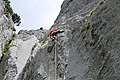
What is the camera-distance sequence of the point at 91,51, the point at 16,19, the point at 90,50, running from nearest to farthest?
1. the point at 91,51
2. the point at 90,50
3. the point at 16,19

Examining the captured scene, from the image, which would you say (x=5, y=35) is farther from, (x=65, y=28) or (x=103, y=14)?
(x=103, y=14)

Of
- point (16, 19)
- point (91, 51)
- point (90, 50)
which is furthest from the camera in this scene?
point (16, 19)

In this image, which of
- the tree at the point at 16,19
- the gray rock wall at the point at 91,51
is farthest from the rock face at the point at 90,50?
the tree at the point at 16,19

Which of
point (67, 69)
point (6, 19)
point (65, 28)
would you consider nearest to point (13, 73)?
point (65, 28)

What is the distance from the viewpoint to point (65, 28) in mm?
13430

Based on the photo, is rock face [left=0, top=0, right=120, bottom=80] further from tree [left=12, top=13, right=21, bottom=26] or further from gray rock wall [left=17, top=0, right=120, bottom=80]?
tree [left=12, top=13, right=21, bottom=26]

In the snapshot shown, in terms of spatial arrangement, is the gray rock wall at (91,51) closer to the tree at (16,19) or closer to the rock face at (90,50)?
the rock face at (90,50)

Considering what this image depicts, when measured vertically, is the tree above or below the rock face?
above

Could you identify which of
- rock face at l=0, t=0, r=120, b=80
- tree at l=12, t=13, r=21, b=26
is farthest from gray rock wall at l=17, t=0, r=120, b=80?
tree at l=12, t=13, r=21, b=26

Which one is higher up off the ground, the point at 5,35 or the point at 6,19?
the point at 6,19

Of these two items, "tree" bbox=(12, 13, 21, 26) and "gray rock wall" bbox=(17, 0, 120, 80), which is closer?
"gray rock wall" bbox=(17, 0, 120, 80)

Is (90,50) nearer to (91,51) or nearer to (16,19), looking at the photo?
(91,51)

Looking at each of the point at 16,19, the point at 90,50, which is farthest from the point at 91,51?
the point at 16,19

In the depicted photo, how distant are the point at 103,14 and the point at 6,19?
23.9 m
